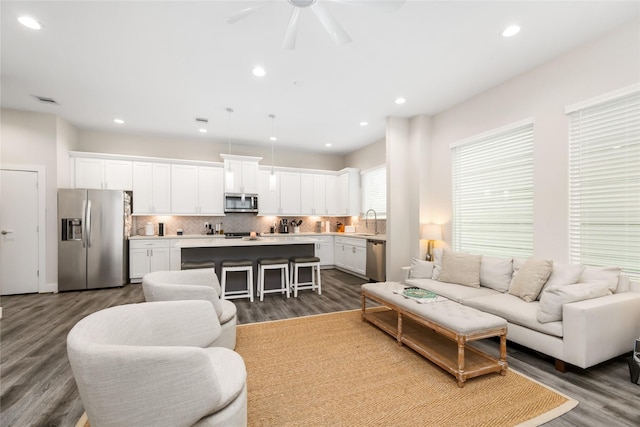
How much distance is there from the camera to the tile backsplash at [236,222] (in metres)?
6.24

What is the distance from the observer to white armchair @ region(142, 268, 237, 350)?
2.28 metres

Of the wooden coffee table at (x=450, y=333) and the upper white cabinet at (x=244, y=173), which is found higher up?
the upper white cabinet at (x=244, y=173)

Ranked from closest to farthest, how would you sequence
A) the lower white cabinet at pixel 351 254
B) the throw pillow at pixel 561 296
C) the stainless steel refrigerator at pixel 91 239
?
the throw pillow at pixel 561 296 → the stainless steel refrigerator at pixel 91 239 → the lower white cabinet at pixel 351 254

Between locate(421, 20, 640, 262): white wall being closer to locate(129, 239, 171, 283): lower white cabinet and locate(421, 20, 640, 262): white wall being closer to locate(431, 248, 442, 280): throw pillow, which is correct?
locate(431, 248, 442, 280): throw pillow

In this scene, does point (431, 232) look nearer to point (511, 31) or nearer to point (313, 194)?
point (511, 31)

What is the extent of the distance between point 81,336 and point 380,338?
8.50ft

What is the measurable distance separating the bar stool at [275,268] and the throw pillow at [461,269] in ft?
7.56

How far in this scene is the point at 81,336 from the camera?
1200 mm

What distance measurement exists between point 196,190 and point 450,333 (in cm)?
572

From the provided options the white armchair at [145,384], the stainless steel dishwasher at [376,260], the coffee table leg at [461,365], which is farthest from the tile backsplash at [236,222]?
the white armchair at [145,384]

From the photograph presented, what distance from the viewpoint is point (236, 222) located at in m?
6.92

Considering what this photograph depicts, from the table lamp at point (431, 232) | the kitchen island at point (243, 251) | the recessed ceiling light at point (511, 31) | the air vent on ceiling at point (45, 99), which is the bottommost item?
the kitchen island at point (243, 251)

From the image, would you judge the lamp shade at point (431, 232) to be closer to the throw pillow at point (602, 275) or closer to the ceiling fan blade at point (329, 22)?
the throw pillow at point (602, 275)

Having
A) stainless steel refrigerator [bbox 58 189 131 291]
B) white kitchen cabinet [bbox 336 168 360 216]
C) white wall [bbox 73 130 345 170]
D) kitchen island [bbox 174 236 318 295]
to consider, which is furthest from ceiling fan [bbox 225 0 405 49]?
white kitchen cabinet [bbox 336 168 360 216]
